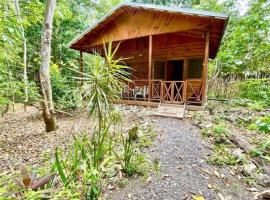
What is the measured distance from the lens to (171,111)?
7.35 metres

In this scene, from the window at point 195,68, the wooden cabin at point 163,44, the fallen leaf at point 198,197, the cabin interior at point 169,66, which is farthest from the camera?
the window at point 195,68

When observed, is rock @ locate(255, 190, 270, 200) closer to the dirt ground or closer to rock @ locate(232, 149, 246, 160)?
the dirt ground

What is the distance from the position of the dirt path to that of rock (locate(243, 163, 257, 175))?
1.17 feet

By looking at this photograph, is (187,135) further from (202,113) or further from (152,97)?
(152,97)

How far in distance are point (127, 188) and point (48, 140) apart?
3.58m

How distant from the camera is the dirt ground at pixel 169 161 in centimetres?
293

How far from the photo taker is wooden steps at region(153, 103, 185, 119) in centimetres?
708

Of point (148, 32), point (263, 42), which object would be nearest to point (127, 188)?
point (148, 32)

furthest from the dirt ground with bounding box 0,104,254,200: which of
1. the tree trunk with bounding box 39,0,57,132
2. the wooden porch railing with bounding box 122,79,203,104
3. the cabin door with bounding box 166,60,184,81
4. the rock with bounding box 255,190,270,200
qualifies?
the cabin door with bounding box 166,60,184,81

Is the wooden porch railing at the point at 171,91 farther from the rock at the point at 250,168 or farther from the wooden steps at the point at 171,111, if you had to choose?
the rock at the point at 250,168

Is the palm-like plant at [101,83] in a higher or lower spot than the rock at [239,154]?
higher

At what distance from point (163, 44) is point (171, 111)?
4.60 metres

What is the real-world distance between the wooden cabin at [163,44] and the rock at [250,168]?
13.7ft

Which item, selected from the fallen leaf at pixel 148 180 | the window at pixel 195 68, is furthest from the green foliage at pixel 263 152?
the window at pixel 195 68
